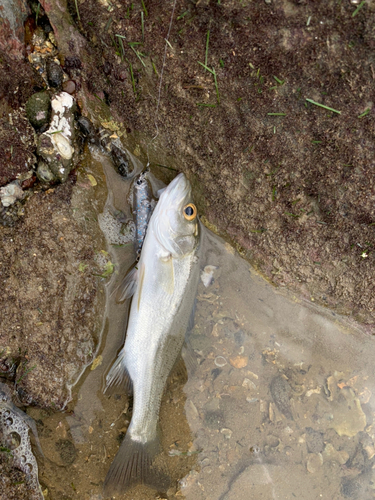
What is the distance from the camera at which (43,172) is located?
10.7 ft

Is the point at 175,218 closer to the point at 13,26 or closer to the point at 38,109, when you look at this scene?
the point at 38,109

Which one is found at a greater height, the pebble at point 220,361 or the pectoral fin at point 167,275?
the pectoral fin at point 167,275

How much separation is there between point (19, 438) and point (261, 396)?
8.89 ft

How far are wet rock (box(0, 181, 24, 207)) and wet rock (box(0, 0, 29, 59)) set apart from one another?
1240mm

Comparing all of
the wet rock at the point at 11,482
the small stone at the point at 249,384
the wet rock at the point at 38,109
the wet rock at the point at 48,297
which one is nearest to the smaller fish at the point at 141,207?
the wet rock at the point at 48,297

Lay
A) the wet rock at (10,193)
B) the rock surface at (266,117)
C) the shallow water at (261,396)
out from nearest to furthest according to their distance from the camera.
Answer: the rock surface at (266,117), the wet rock at (10,193), the shallow water at (261,396)

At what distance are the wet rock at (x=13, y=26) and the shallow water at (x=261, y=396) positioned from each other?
1.47 m

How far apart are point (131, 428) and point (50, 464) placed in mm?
968

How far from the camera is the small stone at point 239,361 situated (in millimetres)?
3781

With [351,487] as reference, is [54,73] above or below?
above

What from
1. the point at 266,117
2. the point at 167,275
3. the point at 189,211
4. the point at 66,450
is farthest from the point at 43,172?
the point at 66,450

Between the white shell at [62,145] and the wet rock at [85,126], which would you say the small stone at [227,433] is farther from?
the wet rock at [85,126]

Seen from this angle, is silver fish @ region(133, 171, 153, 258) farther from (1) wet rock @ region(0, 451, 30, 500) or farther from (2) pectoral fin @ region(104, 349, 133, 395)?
(1) wet rock @ region(0, 451, 30, 500)

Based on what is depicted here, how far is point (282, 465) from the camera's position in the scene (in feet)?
12.2
